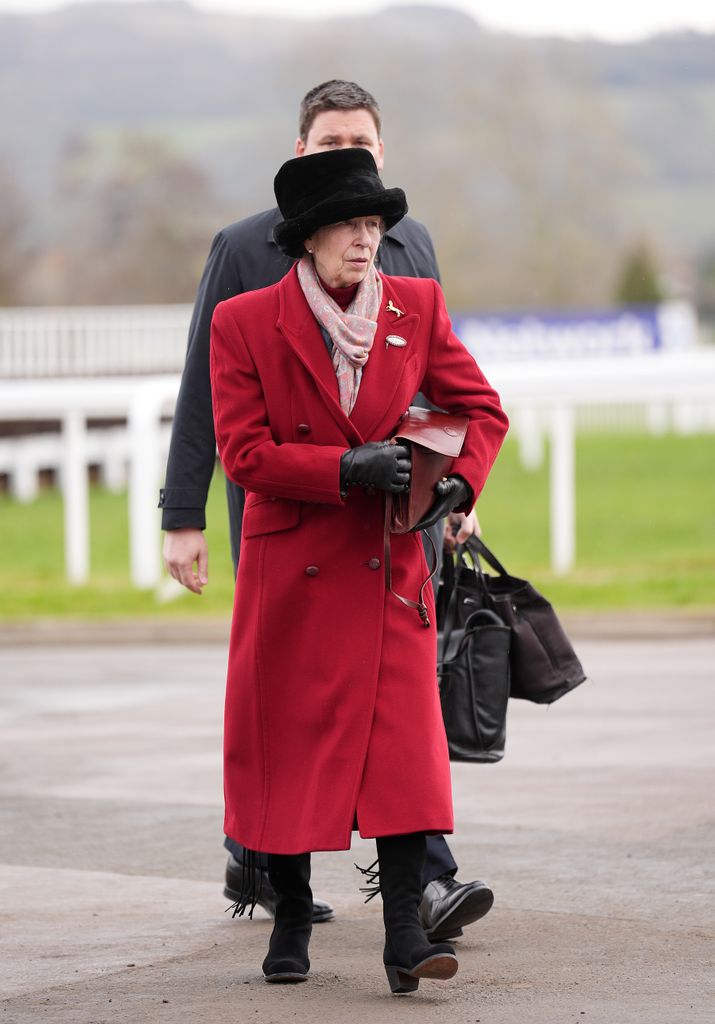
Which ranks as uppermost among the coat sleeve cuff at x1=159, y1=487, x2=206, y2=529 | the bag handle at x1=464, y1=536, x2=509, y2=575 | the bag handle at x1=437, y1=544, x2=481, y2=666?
the coat sleeve cuff at x1=159, y1=487, x2=206, y2=529

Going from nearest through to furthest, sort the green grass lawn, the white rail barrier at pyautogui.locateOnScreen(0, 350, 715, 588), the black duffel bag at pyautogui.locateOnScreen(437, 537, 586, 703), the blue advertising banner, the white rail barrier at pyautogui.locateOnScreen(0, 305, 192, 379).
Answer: the black duffel bag at pyautogui.locateOnScreen(437, 537, 586, 703) → the green grass lawn → the white rail barrier at pyautogui.locateOnScreen(0, 350, 715, 588) → the blue advertising banner → the white rail barrier at pyautogui.locateOnScreen(0, 305, 192, 379)

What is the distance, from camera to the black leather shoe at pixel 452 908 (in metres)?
5.29

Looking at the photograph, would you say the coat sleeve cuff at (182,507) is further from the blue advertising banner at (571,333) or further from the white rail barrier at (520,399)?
the blue advertising banner at (571,333)

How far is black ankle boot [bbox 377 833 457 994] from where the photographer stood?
466cm

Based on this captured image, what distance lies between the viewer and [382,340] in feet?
16.2

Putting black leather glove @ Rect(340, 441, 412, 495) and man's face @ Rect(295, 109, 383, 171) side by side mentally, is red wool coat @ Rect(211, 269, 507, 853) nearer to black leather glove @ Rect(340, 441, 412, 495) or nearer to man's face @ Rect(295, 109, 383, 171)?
black leather glove @ Rect(340, 441, 412, 495)

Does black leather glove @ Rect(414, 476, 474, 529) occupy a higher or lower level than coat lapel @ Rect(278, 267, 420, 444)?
lower

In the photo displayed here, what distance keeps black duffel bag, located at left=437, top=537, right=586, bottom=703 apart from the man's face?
111 centimetres

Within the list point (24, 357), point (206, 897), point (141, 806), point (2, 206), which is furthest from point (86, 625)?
point (2, 206)

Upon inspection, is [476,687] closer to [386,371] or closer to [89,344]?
[386,371]

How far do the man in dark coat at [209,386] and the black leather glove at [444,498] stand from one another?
0.79 m

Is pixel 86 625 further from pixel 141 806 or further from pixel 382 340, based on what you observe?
pixel 382 340

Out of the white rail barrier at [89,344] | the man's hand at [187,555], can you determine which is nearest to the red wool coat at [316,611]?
the man's hand at [187,555]

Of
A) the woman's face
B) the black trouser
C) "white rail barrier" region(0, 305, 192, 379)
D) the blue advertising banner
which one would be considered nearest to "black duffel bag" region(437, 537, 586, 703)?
the black trouser
